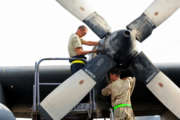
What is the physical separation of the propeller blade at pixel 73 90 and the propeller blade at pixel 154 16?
113cm

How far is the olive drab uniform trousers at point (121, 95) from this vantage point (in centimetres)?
741

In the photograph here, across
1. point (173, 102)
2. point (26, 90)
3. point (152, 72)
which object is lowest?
point (173, 102)

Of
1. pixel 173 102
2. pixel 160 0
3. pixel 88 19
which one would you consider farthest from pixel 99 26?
pixel 173 102

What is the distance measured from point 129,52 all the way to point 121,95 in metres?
1.11

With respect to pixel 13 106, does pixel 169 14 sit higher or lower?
higher

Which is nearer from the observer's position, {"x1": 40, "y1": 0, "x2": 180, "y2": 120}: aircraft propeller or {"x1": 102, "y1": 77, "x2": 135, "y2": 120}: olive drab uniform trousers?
{"x1": 40, "y1": 0, "x2": 180, "y2": 120}: aircraft propeller

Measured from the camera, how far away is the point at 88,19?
8.05m

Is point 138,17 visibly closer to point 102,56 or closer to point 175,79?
point 102,56

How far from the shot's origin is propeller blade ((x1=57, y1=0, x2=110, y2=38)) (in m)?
8.00

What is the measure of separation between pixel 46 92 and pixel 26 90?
2.27 ft

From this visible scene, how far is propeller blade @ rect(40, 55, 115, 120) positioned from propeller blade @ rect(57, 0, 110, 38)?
995 mm

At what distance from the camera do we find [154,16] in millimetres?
7926

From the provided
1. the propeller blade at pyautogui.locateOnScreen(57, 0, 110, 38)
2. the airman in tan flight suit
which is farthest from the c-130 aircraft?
the airman in tan flight suit

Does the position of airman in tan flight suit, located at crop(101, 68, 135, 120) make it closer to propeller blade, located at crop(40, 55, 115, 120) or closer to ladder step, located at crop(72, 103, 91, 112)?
propeller blade, located at crop(40, 55, 115, 120)
